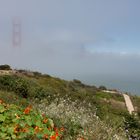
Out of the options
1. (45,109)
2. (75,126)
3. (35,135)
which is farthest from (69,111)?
(35,135)

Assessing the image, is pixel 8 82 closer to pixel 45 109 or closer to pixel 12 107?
pixel 45 109

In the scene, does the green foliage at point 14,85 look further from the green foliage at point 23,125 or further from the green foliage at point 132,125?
the green foliage at point 23,125

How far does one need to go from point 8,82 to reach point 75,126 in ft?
41.9

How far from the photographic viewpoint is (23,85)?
1035 inches

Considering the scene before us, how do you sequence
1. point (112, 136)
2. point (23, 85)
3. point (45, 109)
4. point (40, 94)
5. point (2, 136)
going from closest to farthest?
point (2, 136) → point (112, 136) → point (45, 109) → point (40, 94) → point (23, 85)

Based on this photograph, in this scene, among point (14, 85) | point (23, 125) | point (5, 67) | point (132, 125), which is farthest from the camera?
point (5, 67)

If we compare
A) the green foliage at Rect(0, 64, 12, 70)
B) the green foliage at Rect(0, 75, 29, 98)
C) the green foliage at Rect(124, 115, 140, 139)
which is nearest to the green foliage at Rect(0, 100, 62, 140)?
the green foliage at Rect(124, 115, 140, 139)

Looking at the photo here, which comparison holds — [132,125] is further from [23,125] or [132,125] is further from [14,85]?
[23,125]

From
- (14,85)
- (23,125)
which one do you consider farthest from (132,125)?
(23,125)

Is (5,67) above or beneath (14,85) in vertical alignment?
above

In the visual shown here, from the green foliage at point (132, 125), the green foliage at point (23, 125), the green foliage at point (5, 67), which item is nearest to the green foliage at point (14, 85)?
the green foliage at point (132, 125)

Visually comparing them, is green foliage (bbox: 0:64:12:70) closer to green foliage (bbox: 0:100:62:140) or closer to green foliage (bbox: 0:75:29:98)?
green foliage (bbox: 0:75:29:98)

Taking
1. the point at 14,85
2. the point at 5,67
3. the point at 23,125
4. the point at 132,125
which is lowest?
the point at 132,125

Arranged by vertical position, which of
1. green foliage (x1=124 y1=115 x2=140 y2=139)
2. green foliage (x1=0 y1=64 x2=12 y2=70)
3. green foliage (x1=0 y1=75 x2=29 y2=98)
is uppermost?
green foliage (x1=0 y1=64 x2=12 y2=70)
